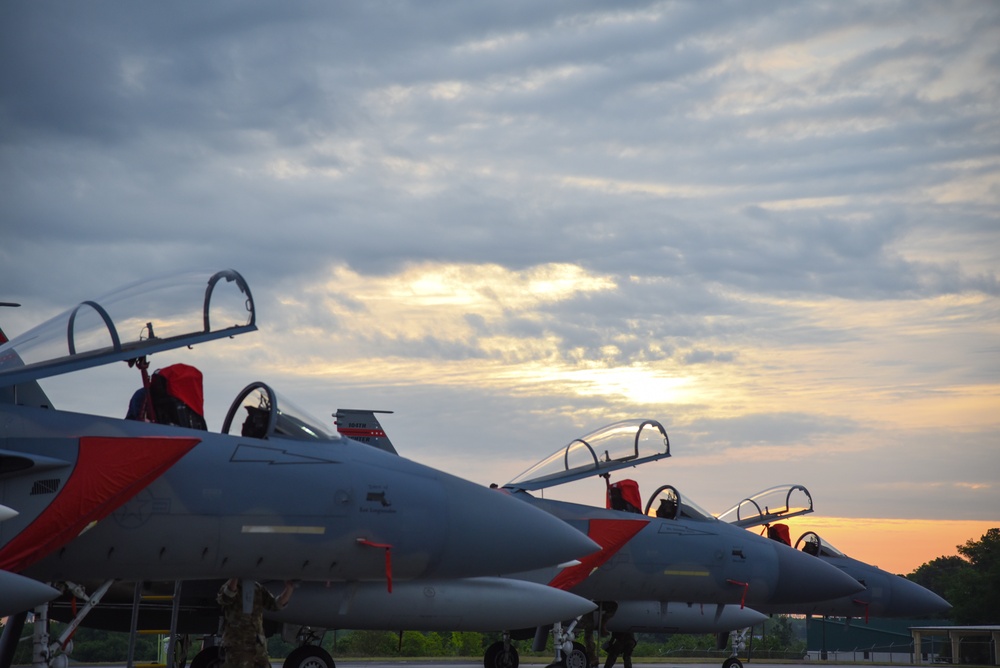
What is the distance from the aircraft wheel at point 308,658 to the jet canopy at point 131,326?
348 centimetres

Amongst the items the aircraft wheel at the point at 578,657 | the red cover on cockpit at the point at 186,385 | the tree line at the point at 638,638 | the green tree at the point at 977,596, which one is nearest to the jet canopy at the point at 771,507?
the tree line at the point at 638,638

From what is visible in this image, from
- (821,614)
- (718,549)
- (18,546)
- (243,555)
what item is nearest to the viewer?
(18,546)

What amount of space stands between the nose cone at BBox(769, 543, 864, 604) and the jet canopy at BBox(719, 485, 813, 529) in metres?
3.84

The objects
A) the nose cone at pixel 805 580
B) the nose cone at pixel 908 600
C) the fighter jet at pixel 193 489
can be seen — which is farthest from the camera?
the nose cone at pixel 908 600

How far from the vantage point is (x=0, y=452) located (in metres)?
9.33

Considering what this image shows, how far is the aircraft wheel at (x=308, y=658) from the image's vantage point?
11.5 meters

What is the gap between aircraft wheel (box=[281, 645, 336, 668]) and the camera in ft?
37.8

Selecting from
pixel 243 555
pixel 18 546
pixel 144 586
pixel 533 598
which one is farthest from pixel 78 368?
pixel 533 598

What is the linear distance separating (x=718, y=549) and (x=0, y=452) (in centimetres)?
1105

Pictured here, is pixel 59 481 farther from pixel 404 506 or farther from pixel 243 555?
pixel 404 506

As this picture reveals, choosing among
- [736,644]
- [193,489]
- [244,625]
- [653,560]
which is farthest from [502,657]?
[193,489]

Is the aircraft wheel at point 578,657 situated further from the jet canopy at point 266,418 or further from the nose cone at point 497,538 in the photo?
the jet canopy at point 266,418

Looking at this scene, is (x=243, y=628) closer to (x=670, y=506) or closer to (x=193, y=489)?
(x=193, y=489)

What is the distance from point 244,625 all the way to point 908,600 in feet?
48.9
